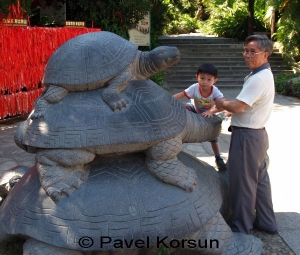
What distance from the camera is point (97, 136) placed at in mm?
2293

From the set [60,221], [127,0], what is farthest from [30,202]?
[127,0]

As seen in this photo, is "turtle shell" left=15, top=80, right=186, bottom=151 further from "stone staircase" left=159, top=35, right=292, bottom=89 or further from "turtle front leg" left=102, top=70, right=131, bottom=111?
"stone staircase" left=159, top=35, right=292, bottom=89

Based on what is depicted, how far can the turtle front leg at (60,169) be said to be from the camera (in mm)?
2307

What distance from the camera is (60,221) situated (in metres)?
2.28

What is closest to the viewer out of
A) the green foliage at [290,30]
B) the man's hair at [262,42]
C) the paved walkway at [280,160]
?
the man's hair at [262,42]

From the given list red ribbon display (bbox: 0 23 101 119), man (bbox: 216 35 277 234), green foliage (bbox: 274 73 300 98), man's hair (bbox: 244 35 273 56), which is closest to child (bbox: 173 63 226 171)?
man (bbox: 216 35 277 234)

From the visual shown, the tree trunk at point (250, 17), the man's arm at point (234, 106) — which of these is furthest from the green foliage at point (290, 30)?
the man's arm at point (234, 106)

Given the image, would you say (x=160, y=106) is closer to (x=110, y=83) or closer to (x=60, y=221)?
(x=110, y=83)

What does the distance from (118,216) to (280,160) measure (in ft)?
12.4

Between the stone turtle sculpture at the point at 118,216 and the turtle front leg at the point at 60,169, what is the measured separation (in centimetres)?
6

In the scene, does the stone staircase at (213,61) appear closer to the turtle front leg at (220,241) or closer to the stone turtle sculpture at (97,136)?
the turtle front leg at (220,241)

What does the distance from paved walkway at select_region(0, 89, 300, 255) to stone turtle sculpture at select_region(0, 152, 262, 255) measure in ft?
2.32

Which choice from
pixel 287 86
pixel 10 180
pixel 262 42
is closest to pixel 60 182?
pixel 10 180

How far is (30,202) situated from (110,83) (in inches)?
35.1
